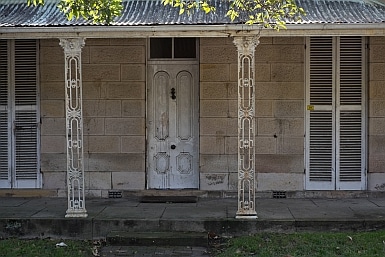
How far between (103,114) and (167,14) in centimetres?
243

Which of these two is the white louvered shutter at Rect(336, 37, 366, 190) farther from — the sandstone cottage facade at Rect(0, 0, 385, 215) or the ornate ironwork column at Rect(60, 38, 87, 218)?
the ornate ironwork column at Rect(60, 38, 87, 218)

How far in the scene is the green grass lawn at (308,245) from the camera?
7.42 meters

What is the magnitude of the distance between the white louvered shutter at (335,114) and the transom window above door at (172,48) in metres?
2.23

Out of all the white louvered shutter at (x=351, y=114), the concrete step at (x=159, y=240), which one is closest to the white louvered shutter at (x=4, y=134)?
the concrete step at (x=159, y=240)

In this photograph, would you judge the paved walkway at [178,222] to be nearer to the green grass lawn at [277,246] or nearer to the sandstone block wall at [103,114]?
the green grass lawn at [277,246]

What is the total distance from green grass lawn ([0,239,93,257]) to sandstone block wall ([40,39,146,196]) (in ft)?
7.25

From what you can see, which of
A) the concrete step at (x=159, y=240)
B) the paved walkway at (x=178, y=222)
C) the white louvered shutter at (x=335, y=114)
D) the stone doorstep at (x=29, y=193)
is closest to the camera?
the concrete step at (x=159, y=240)

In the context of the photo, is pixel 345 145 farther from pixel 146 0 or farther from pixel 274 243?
pixel 146 0

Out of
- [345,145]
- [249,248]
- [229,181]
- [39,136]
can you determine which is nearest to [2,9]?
[39,136]

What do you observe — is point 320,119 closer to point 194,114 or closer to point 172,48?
point 194,114

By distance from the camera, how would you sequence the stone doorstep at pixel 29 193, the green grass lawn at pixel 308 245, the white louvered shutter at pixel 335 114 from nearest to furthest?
1. the green grass lawn at pixel 308 245
2. the white louvered shutter at pixel 335 114
3. the stone doorstep at pixel 29 193

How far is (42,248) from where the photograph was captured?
25.8ft

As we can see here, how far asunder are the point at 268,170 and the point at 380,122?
2.25 meters

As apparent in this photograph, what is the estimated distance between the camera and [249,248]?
764 cm
